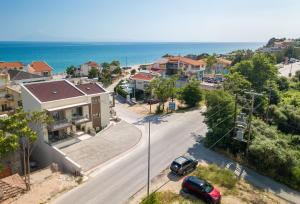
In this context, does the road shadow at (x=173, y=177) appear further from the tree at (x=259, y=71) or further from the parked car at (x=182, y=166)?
the tree at (x=259, y=71)

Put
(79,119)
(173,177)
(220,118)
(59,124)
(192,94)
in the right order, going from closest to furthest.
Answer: (173,177), (220,118), (59,124), (79,119), (192,94)

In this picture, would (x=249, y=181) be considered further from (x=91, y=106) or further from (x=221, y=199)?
(x=91, y=106)

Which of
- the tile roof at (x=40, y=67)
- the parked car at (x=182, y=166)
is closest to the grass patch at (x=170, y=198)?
the parked car at (x=182, y=166)

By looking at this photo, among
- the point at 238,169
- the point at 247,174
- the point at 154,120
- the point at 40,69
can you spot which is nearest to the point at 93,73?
the point at 40,69

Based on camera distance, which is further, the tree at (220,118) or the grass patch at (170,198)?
the tree at (220,118)

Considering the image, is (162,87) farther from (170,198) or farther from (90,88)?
(170,198)

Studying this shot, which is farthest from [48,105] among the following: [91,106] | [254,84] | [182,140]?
[254,84]
